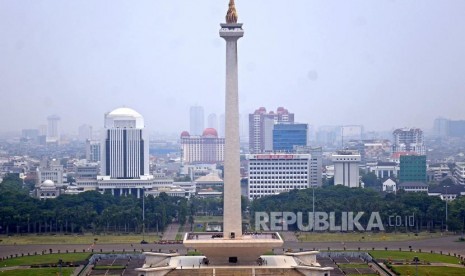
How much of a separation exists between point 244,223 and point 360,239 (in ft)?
35.4

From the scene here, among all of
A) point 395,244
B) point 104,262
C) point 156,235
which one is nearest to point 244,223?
point 156,235

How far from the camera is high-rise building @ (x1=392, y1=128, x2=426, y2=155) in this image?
465 ft

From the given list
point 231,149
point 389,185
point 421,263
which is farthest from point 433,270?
point 389,185

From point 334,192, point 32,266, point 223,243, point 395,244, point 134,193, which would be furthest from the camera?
point 134,193

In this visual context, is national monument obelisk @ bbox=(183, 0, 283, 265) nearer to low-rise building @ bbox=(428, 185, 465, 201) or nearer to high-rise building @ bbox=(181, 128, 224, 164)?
low-rise building @ bbox=(428, 185, 465, 201)

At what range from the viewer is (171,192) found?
291ft

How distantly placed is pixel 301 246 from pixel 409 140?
90859 mm

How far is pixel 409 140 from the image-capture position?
473 feet

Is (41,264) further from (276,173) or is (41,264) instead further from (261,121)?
(261,121)

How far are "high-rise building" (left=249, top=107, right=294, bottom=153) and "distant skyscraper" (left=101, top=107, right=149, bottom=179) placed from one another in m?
54.3

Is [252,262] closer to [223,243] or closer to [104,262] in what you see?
[223,243]

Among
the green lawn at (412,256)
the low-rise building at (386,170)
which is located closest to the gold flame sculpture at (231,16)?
the green lawn at (412,256)

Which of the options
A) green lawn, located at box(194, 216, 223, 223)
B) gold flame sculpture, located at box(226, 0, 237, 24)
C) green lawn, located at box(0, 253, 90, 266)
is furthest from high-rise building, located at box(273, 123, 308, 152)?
gold flame sculpture, located at box(226, 0, 237, 24)

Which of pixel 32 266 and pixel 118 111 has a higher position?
pixel 118 111
